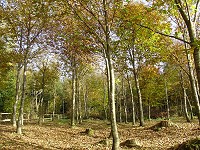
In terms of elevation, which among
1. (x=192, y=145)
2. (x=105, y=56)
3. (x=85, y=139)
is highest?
(x=105, y=56)

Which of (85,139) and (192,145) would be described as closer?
(192,145)

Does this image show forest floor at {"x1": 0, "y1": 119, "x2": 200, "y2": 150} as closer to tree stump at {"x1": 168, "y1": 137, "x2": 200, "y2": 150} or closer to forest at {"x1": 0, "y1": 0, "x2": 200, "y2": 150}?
forest at {"x1": 0, "y1": 0, "x2": 200, "y2": 150}

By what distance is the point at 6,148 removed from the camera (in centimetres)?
1128

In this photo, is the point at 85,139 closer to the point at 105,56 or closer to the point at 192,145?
the point at 105,56

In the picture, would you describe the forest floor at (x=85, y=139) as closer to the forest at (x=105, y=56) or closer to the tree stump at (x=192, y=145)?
the forest at (x=105, y=56)

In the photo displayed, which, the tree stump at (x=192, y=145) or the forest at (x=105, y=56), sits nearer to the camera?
the tree stump at (x=192, y=145)

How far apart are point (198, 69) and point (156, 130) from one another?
1251 cm

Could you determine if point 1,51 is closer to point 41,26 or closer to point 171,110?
point 41,26

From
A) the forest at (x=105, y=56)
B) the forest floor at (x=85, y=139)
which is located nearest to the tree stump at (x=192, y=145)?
the forest at (x=105, y=56)

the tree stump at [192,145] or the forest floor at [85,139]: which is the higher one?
the tree stump at [192,145]

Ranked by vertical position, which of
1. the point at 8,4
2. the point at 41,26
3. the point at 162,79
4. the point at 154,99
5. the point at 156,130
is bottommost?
the point at 156,130

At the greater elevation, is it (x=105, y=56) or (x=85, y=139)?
(x=105, y=56)

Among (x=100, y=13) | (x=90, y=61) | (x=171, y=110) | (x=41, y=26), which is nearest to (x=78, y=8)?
(x=100, y=13)

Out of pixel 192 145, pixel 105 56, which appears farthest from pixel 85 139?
pixel 192 145
